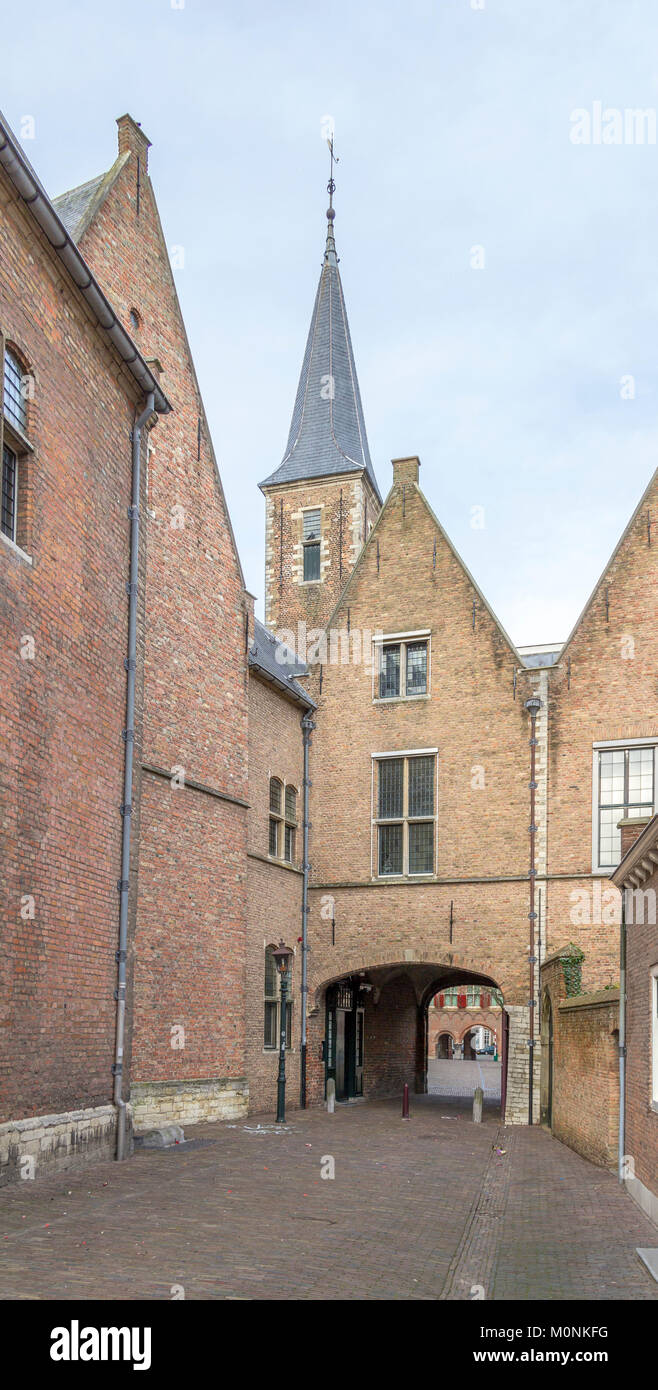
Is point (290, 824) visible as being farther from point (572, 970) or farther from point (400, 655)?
point (572, 970)

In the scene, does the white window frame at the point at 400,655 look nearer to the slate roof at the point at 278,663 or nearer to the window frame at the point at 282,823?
the slate roof at the point at 278,663

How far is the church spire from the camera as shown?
4084 centimetres

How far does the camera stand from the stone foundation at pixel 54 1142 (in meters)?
11.1

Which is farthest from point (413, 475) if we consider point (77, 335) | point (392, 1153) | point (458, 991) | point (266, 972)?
point (458, 991)

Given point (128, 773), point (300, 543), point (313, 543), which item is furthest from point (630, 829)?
point (300, 543)

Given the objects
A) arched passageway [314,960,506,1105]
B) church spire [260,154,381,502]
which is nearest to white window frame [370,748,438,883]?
arched passageway [314,960,506,1105]

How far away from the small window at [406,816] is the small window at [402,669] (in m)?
1.43

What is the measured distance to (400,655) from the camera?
24812mm

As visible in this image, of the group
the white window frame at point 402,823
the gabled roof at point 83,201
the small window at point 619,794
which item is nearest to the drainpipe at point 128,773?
the gabled roof at point 83,201

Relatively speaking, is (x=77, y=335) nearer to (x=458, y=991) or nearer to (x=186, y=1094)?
(x=186, y=1094)

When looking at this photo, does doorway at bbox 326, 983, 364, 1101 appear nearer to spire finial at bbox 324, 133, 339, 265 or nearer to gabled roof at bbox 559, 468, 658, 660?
gabled roof at bbox 559, 468, 658, 660

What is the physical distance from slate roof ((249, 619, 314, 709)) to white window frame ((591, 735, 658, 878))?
19.5ft

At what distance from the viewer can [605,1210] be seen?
1125cm

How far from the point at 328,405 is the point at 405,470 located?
17.5 metres
